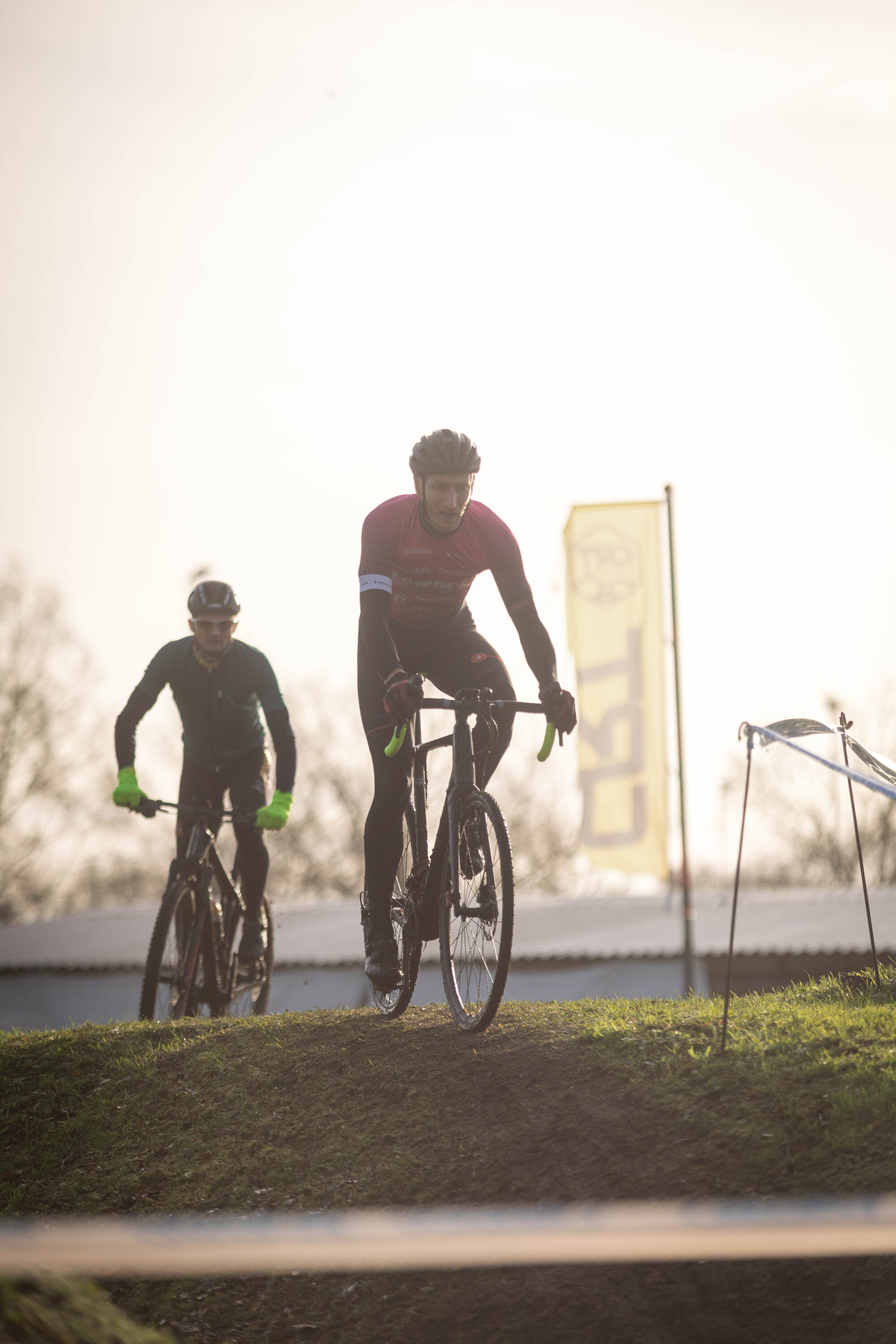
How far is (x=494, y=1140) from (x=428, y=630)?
260cm

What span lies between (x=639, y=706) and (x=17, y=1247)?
16073mm

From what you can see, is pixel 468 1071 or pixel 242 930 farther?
pixel 242 930

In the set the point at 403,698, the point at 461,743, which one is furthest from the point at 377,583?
the point at 461,743

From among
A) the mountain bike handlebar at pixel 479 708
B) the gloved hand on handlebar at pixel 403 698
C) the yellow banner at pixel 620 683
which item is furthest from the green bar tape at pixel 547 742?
the yellow banner at pixel 620 683

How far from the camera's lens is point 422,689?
17.4ft

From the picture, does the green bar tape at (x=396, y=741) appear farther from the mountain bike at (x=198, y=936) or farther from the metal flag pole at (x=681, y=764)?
the metal flag pole at (x=681, y=764)

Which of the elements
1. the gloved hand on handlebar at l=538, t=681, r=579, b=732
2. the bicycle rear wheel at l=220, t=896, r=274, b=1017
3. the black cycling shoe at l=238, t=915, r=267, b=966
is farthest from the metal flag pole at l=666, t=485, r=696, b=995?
the gloved hand on handlebar at l=538, t=681, r=579, b=732

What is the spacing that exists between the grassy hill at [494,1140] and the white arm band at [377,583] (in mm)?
2145

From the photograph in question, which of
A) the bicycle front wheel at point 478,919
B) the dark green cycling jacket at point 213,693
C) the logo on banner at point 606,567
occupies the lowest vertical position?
the bicycle front wheel at point 478,919

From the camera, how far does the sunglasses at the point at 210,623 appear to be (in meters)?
7.54

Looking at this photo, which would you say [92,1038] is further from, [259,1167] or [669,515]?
[669,515]

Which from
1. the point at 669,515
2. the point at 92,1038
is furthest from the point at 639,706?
the point at 92,1038

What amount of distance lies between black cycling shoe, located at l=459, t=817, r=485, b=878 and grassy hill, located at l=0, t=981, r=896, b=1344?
0.79 meters

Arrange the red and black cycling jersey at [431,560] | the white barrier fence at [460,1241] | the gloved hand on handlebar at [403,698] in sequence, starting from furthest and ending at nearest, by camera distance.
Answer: the red and black cycling jersey at [431,560] → the gloved hand on handlebar at [403,698] → the white barrier fence at [460,1241]
